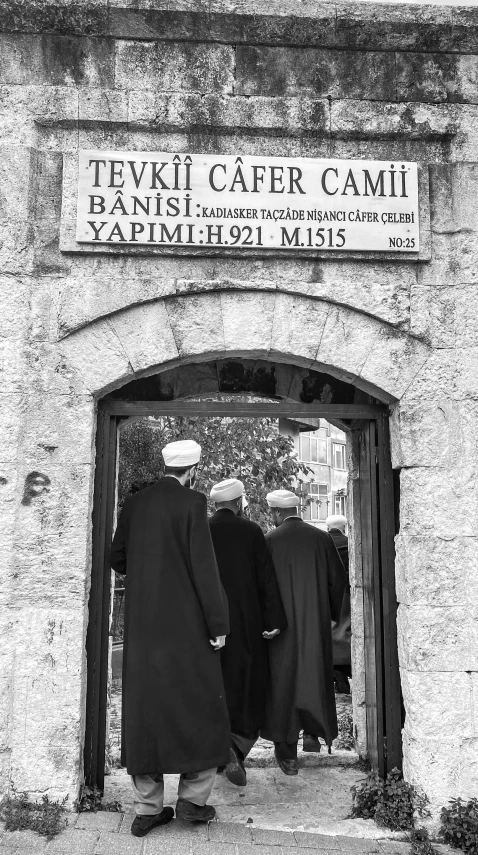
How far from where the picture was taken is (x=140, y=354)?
402 cm

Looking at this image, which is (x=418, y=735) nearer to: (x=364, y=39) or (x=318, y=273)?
(x=318, y=273)

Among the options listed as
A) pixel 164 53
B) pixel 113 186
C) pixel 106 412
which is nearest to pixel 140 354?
pixel 106 412

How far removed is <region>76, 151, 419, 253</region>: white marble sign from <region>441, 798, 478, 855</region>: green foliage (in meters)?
2.94

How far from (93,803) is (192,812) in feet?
1.73

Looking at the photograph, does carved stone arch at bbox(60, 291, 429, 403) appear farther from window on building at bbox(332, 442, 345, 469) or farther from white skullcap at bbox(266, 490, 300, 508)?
window on building at bbox(332, 442, 345, 469)

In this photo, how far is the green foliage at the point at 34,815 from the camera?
351 cm

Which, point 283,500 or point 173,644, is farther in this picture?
point 283,500

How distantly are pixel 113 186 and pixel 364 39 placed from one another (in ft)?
5.57

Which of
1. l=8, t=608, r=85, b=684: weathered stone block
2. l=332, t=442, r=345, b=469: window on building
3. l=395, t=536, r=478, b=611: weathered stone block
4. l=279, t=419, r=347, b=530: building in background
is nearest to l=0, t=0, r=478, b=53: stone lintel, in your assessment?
l=395, t=536, r=478, b=611: weathered stone block

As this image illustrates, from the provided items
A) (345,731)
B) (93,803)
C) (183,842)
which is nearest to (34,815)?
(93,803)

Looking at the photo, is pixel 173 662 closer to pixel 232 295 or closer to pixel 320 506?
pixel 232 295

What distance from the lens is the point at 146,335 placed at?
404 centimetres

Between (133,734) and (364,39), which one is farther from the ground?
(364,39)

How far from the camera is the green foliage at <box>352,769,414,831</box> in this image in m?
3.74
